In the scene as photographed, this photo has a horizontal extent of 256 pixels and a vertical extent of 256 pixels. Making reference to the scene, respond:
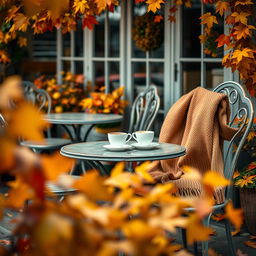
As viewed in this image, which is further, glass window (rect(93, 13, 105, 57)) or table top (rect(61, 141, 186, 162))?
glass window (rect(93, 13, 105, 57))

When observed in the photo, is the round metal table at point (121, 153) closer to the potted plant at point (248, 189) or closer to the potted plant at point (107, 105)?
the potted plant at point (248, 189)

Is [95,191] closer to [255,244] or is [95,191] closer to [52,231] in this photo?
[52,231]

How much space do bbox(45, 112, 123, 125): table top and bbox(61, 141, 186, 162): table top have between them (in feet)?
4.99

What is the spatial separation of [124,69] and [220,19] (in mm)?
1438

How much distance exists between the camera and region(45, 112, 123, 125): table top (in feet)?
16.9

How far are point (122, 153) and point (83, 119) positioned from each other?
76.1 inches

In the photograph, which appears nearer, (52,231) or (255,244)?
(52,231)

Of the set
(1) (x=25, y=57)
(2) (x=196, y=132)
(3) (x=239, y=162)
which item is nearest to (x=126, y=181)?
(2) (x=196, y=132)

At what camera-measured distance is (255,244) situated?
13.4ft

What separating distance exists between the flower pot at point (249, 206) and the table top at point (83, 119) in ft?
4.74

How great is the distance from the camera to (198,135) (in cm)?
378

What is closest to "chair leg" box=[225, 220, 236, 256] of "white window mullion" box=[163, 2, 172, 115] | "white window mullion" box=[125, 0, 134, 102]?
"white window mullion" box=[163, 2, 172, 115]

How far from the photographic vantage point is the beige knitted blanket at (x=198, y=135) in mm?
3635

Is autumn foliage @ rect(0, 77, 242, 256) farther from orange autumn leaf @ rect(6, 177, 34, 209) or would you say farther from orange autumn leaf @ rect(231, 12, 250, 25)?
orange autumn leaf @ rect(231, 12, 250, 25)
